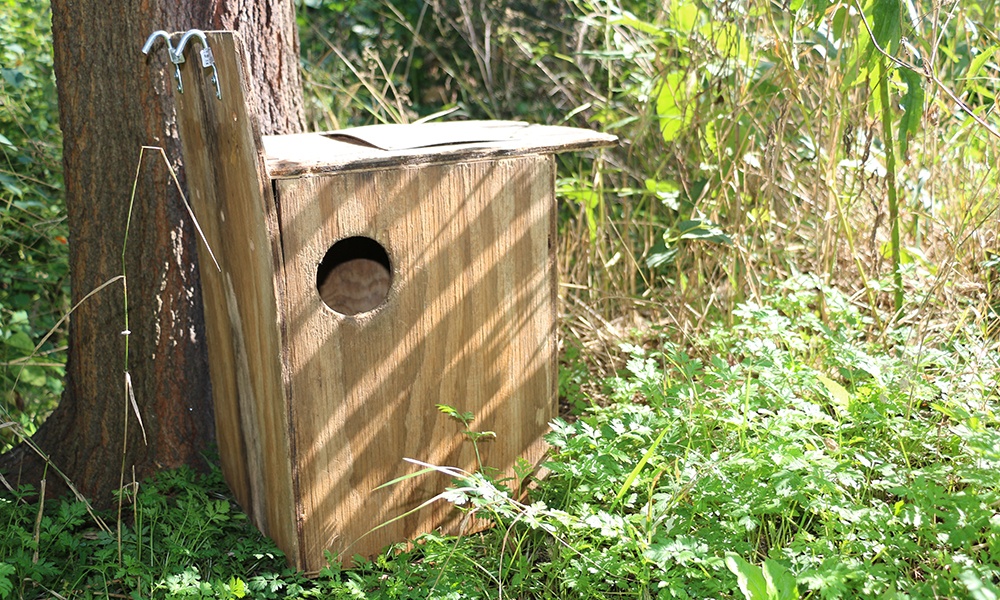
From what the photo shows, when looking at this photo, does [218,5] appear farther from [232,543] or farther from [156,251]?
[232,543]

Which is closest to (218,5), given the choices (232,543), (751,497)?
(232,543)

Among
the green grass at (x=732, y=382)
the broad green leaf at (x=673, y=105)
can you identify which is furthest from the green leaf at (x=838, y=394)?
the broad green leaf at (x=673, y=105)

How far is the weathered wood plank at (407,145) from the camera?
1.97 m

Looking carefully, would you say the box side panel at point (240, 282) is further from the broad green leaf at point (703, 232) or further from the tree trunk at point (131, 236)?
the broad green leaf at point (703, 232)

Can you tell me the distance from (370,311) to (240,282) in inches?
11.9

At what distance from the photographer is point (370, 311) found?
85.9 inches

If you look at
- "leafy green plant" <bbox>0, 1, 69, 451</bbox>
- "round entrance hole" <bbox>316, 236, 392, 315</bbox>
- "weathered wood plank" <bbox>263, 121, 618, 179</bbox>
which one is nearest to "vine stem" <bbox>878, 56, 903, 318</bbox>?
"weathered wood plank" <bbox>263, 121, 618, 179</bbox>

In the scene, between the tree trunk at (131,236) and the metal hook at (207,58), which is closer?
the metal hook at (207,58)

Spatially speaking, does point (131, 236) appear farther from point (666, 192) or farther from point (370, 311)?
point (666, 192)

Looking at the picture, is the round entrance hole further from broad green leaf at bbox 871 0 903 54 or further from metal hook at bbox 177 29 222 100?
broad green leaf at bbox 871 0 903 54

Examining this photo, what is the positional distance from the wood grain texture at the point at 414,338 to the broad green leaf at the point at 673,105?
0.93 metres

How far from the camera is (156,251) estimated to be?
2.56m

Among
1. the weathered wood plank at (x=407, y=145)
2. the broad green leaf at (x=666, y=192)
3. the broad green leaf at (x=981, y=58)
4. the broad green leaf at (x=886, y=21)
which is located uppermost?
the broad green leaf at (x=886, y=21)

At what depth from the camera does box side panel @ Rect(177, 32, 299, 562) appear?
1924 mm
